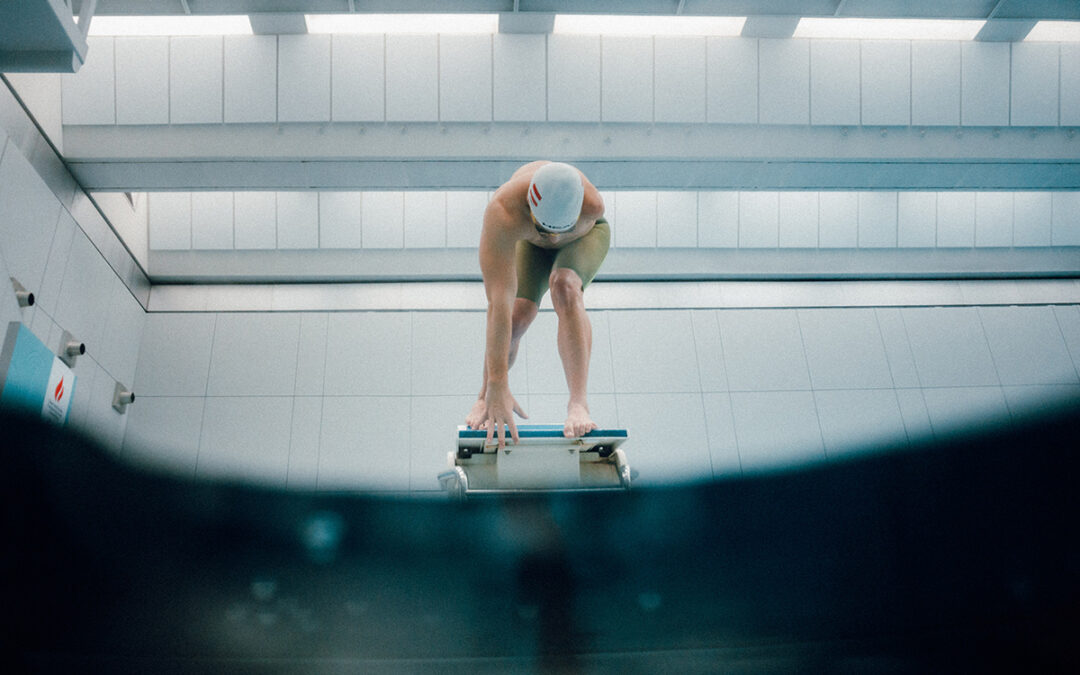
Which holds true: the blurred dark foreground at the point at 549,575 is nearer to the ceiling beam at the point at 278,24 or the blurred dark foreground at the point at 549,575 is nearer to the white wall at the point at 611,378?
the ceiling beam at the point at 278,24

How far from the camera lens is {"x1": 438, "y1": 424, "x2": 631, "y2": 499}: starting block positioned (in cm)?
294

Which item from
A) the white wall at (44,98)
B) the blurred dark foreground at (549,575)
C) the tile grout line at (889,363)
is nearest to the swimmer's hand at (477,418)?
the blurred dark foreground at (549,575)

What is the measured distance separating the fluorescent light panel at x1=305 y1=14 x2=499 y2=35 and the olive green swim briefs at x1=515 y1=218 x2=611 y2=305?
329 cm

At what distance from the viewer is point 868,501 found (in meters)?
0.91

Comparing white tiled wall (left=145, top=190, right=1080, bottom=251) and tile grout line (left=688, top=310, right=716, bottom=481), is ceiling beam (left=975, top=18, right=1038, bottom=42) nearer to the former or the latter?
white tiled wall (left=145, top=190, right=1080, bottom=251)

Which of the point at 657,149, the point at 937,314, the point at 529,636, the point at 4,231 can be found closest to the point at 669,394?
the point at 657,149

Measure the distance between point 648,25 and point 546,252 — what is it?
3465 millimetres

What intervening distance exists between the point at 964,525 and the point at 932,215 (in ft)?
31.3

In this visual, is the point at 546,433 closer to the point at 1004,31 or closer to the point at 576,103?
the point at 576,103

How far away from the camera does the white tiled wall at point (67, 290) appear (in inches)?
214

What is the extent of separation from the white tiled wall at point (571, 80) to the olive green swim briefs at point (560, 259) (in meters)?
2.91

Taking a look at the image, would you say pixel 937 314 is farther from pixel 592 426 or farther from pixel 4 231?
pixel 4 231

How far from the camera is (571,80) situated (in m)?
6.48

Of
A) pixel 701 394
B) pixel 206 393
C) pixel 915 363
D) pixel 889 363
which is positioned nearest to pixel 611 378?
pixel 701 394
